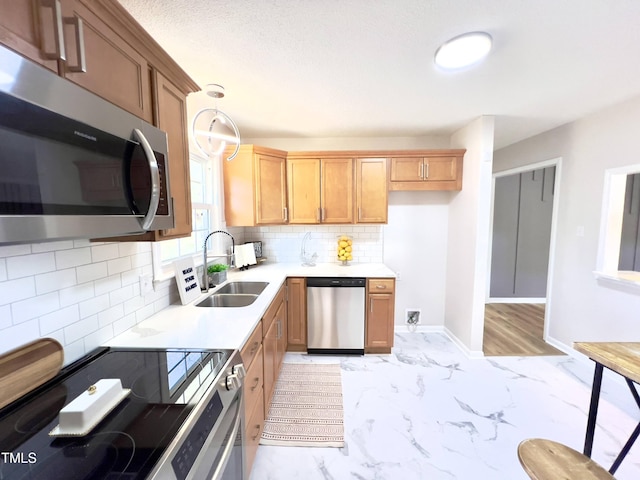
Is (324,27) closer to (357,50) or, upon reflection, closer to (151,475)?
(357,50)

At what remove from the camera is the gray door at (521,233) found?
14.3 ft

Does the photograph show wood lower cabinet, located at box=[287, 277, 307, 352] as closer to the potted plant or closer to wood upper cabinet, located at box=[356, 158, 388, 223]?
the potted plant

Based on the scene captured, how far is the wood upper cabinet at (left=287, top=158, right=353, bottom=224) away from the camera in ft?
9.81

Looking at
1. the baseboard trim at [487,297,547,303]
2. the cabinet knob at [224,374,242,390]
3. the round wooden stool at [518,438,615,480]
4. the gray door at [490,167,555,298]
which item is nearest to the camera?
the cabinet knob at [224,374,242,390]

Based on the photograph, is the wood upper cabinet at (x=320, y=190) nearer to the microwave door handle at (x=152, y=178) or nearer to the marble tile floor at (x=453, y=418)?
the marble tile floor at (x=453, y=418)

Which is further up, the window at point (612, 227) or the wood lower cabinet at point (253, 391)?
the window at point (612, 227)

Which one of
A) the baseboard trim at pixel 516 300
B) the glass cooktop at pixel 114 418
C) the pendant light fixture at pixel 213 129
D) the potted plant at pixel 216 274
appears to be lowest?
the baseboard trim at pixel 516 300

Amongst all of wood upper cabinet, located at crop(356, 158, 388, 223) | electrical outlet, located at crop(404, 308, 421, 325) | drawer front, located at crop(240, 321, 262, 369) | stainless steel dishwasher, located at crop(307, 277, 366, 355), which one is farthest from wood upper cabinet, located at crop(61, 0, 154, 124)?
electrical outlet, located at crop(404, 308, 421, 325)

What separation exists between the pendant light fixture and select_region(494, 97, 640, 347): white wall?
3.25 metres

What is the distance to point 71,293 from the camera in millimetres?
1094

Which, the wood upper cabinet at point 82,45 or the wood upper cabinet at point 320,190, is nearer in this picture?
the wood upper cabinet at point 82,45

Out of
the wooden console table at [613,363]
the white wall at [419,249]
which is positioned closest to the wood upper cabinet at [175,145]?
the wooden console table at [613,363]

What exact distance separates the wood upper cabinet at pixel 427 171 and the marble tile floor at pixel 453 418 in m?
1.90

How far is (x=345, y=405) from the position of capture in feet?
6.86
